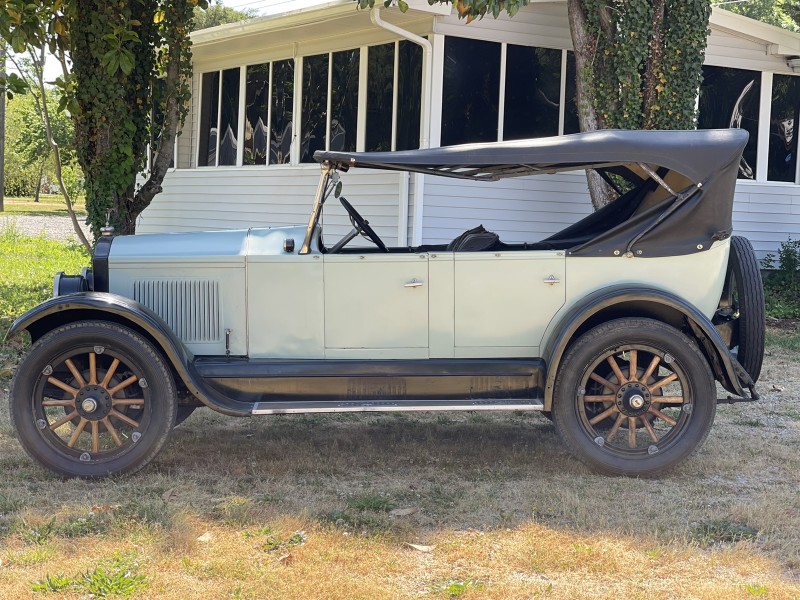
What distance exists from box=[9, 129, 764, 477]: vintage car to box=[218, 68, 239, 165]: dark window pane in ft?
33.8

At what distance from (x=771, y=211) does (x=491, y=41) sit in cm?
505

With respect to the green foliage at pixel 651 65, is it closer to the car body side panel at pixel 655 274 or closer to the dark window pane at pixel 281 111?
the dark window pane at pixel 281 111

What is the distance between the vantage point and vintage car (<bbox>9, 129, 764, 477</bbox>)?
193 inches

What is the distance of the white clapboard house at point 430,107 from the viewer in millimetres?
11289

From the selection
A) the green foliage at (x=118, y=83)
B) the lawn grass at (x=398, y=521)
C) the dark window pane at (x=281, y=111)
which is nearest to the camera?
the lawn grass at (x=398, y=521)

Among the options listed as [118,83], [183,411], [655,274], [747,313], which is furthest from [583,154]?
[118,83]

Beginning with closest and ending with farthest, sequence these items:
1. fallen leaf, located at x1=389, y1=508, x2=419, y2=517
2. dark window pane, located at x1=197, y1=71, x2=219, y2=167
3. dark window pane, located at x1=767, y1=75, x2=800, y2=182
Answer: fallen leaf, located at x1=389, y1=508, x2=419, y2=517 < dark window pane, located at x1=767, y1=75, x2=800, y2=182 < dark window pane, located at x1=197, y1=71, x2=219, y2=167

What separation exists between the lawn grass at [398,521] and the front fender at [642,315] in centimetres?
59

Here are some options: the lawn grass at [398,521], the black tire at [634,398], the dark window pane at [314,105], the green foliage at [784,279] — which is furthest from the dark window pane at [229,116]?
the black tire at [634,398]

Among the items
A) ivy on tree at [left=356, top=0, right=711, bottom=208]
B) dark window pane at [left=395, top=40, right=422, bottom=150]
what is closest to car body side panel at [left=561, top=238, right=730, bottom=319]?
ivy on tree at [left=356, top=0, right=711, bottom=208]

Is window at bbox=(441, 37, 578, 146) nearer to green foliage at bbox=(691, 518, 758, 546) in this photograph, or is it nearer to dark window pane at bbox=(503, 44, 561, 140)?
dark window pane at bbox=(503, 44, 561, 140)

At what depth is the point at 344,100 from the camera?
12766 millimetres

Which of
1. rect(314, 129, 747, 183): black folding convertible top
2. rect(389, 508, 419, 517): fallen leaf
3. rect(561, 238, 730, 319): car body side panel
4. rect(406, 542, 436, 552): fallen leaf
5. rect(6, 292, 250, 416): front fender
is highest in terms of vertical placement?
rect(314, 129, 747, 183): black folding convertible top

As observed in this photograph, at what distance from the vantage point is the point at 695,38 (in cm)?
1048
